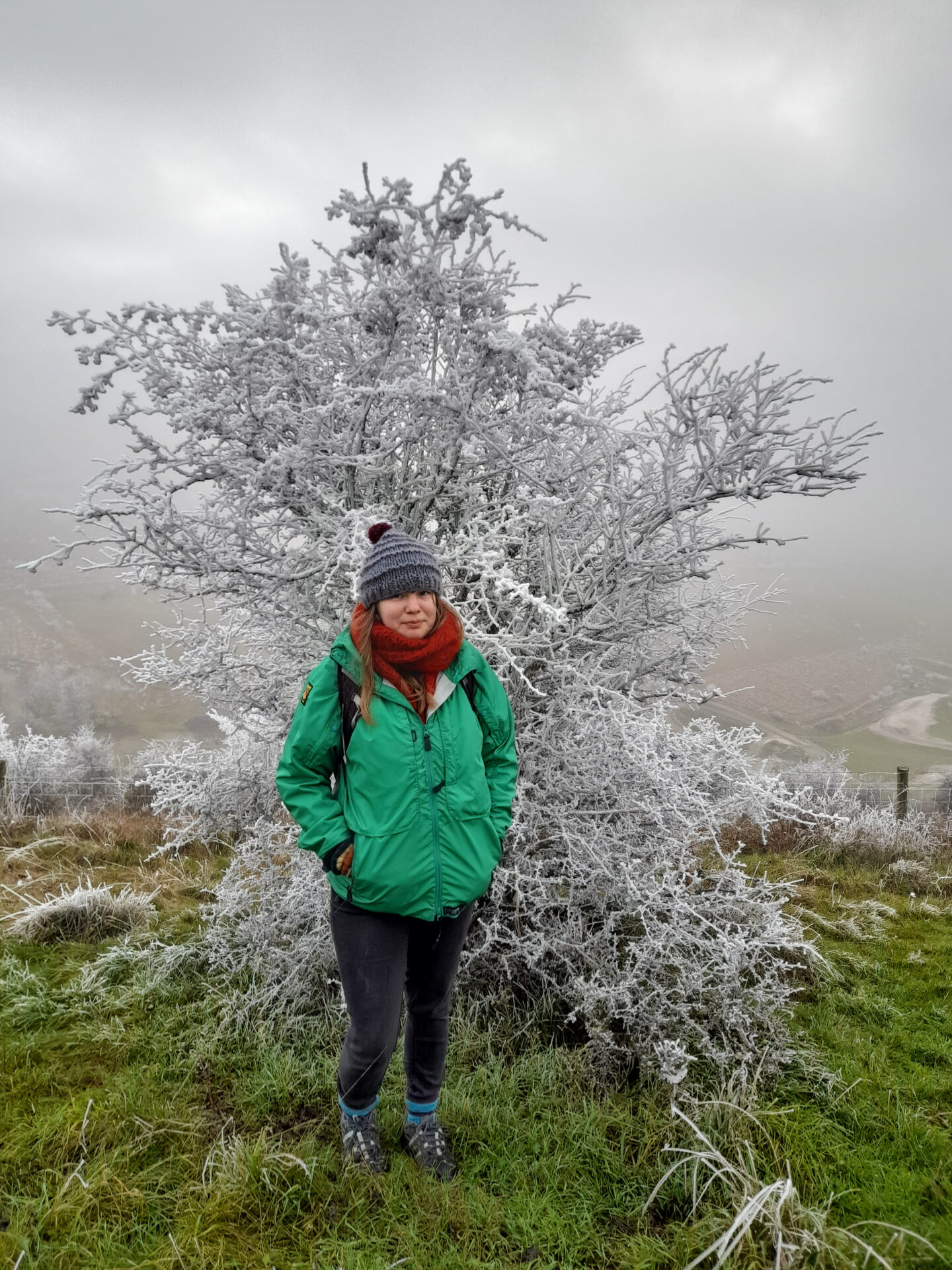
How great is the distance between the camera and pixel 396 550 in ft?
6.93

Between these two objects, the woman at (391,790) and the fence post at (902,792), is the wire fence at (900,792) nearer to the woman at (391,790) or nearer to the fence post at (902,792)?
the fence post at (902,792)

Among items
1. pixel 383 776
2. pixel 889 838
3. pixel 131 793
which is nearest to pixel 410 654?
pixel 383 776

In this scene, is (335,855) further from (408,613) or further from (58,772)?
(58,772)

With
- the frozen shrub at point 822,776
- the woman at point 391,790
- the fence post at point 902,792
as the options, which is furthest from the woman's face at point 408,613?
the fence post at point 902,792

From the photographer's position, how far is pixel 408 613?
2090 mm

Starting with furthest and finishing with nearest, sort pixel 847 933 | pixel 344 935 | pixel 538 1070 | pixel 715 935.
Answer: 1. pixel 847 933
2. pixel 715 935
3. pixel 538 1070
4. pixel 344 935

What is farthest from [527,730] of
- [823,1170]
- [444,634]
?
[823,1170]

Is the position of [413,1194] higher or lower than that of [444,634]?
lower

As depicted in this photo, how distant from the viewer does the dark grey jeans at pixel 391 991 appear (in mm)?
2102

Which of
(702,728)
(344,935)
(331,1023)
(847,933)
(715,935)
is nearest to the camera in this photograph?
(344,935)

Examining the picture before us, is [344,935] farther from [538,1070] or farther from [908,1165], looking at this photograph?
[908,1165]

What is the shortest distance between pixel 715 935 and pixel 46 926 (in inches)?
160

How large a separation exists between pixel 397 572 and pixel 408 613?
14 centimetres

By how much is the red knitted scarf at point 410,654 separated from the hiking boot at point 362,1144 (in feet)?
4.84
